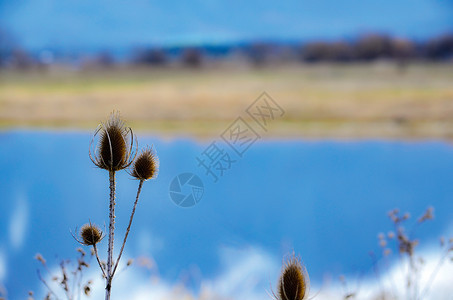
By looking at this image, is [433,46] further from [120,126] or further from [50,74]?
[50,74]

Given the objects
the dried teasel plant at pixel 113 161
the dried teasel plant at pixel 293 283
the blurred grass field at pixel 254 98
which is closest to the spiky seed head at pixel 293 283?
the dried teasel plant at pixel 293 283

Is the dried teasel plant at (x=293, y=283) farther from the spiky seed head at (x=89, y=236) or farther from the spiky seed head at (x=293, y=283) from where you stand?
the spiky seed head at (x=89, y=236)

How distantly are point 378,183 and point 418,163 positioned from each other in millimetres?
896

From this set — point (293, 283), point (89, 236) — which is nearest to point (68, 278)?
point (89, 236)

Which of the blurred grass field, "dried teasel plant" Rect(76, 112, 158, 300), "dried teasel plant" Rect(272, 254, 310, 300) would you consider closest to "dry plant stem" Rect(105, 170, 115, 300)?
"dried teasel plant" Rect(76, 112, 158, 300)

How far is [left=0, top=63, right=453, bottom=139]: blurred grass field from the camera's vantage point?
6109mm

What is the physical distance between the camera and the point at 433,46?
5.81 metres

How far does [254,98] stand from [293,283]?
6.16 m

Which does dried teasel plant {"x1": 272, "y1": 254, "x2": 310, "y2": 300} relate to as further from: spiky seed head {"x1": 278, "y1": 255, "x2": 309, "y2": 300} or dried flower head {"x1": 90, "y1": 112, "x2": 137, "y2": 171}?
dried flower head {"x1": 90, "y1": 112, "x2": 137, "y2": 171}

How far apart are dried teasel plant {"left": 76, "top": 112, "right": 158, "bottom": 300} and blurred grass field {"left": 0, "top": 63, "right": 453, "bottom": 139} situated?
493 centimetres

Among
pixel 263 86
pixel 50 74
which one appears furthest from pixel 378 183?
pixel 50 74

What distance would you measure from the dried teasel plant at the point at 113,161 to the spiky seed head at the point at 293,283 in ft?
0.70

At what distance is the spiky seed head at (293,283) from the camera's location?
67 centimetres

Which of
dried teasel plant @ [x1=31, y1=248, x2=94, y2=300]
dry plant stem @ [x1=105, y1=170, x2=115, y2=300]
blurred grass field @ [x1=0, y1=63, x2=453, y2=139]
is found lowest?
dry plant stem @ [x1=105, y1=170, x2=115, y2=300]
